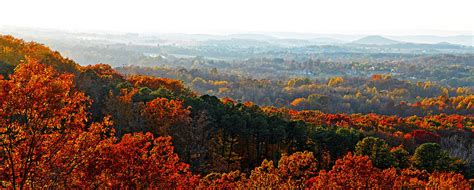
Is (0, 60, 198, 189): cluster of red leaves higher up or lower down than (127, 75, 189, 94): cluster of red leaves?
higher up

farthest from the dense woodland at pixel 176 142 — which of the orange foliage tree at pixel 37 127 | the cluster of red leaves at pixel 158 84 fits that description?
the cluster of red leaves at pixel 158 84

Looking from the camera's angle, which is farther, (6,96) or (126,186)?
(126,186)

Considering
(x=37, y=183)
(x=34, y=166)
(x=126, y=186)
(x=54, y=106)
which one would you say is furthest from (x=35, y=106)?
(x=126, y=186)

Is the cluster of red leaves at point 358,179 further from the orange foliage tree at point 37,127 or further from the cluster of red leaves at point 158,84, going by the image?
the cluster of red leaves at point 158,84

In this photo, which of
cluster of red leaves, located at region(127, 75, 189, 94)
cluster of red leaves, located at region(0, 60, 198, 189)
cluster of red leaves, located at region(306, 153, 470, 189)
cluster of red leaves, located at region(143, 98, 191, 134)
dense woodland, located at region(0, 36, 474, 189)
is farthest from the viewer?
cluster of red leaves, located at region(127, 75, 189, 94)

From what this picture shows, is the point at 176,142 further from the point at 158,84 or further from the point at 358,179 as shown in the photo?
the point at 158,84

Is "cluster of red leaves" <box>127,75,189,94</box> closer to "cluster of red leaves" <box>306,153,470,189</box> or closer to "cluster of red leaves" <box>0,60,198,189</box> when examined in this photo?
"cluster of red leaves" <box>306,153,470,189</box>

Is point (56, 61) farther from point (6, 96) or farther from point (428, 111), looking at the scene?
point (428, 111)

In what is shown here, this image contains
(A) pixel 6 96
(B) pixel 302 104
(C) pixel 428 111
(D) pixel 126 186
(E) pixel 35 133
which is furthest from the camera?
(B) pixel 302 104

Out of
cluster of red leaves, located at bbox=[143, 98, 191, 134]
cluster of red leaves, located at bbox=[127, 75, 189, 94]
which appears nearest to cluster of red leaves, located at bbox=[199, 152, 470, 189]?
cluster of red leaves, located at bbox=[143, 98, 191, 134]
